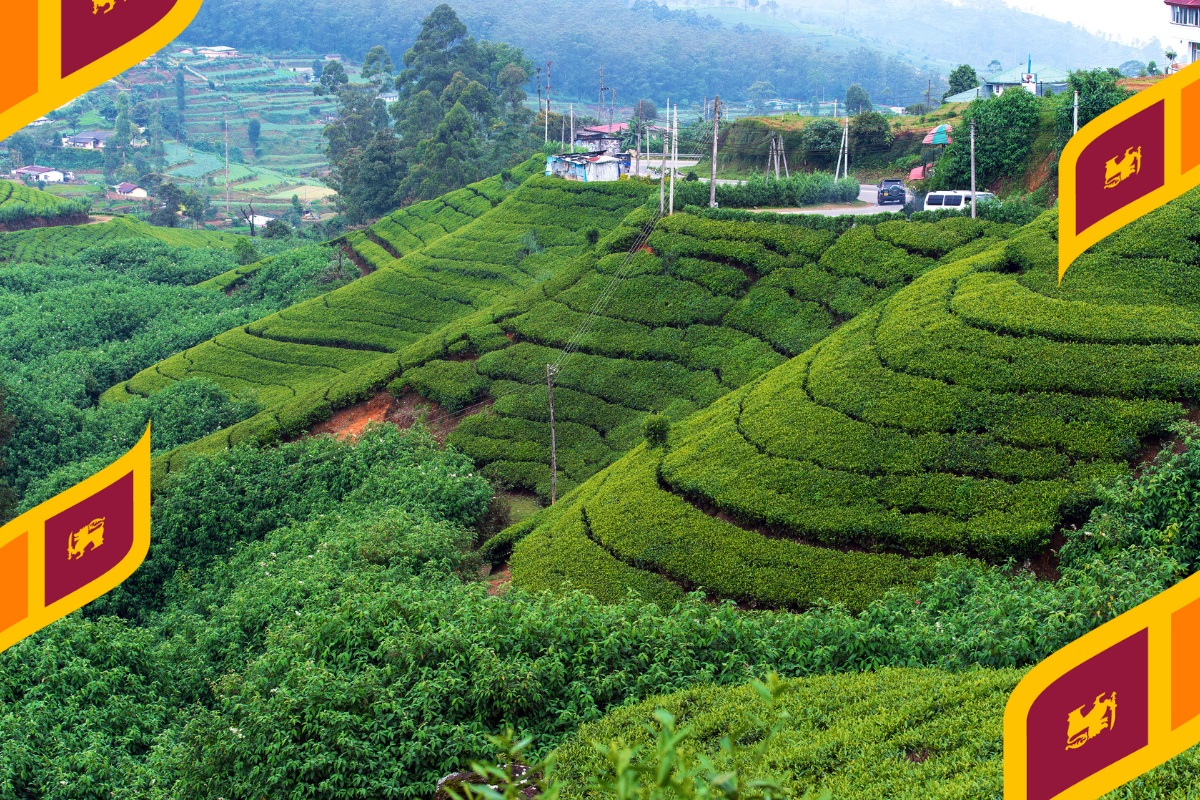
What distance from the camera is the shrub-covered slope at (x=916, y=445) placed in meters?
13.6

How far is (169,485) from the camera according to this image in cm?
2270

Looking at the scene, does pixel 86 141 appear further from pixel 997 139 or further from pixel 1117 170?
pixel 1117 170

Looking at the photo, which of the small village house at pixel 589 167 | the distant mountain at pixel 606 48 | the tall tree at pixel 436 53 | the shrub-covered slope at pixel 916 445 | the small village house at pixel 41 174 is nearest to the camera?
the shrub-covered slope at pixel 916 445

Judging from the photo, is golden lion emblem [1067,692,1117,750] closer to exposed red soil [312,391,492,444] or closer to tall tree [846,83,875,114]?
exposed red soil [312,391,492,444]

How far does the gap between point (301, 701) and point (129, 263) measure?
45963 millimetres

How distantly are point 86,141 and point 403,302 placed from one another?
83247 millimetres

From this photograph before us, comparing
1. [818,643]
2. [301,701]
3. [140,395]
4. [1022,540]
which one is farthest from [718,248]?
[140,395]

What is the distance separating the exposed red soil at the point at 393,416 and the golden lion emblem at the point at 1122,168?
19576 mm

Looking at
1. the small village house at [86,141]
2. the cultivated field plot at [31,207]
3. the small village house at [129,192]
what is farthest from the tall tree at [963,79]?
the small village house at [86,141]

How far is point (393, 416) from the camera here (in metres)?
25.2

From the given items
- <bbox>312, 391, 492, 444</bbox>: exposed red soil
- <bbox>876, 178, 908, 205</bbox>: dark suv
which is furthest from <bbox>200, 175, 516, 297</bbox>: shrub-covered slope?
<bbox>876, 178, 908, 205</bbox>: dark suv

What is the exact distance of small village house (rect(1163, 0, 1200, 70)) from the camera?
33219mm

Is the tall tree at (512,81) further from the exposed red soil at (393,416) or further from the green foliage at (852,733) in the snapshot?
the green foliage at (852,733)

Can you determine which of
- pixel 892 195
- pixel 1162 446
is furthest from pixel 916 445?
pixel 892 195
